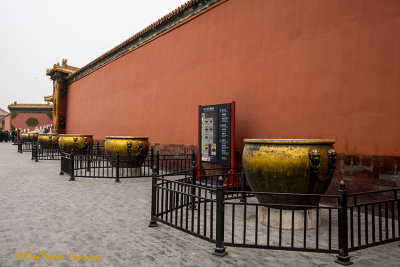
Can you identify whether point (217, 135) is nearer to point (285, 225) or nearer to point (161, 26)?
point (285, 225)

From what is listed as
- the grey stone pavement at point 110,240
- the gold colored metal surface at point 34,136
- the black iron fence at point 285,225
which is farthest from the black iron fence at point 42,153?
the black iron fence at point 285,225

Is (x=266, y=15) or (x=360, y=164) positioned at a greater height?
(x=266, y=15)

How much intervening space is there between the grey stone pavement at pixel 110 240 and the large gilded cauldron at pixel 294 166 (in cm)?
93

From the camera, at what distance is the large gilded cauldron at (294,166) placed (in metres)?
3.92

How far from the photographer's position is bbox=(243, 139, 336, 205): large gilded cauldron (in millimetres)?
3923

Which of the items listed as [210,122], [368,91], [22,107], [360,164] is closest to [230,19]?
[210,122]

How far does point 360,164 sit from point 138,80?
9.60m

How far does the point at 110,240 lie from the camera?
3596 millimetres

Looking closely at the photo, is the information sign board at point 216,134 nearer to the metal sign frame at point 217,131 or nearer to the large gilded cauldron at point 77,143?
the metal sign frame at point 217,131

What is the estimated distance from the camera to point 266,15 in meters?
6.82

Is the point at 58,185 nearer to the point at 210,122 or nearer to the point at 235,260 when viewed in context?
the point at 210,122

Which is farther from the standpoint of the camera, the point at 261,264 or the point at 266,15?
the point at 266,15

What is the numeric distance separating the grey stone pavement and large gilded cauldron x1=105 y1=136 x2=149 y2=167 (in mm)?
2723

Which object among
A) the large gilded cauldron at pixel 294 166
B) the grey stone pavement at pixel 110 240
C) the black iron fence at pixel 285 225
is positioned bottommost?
the grey stone pavement at pixel 110 240
